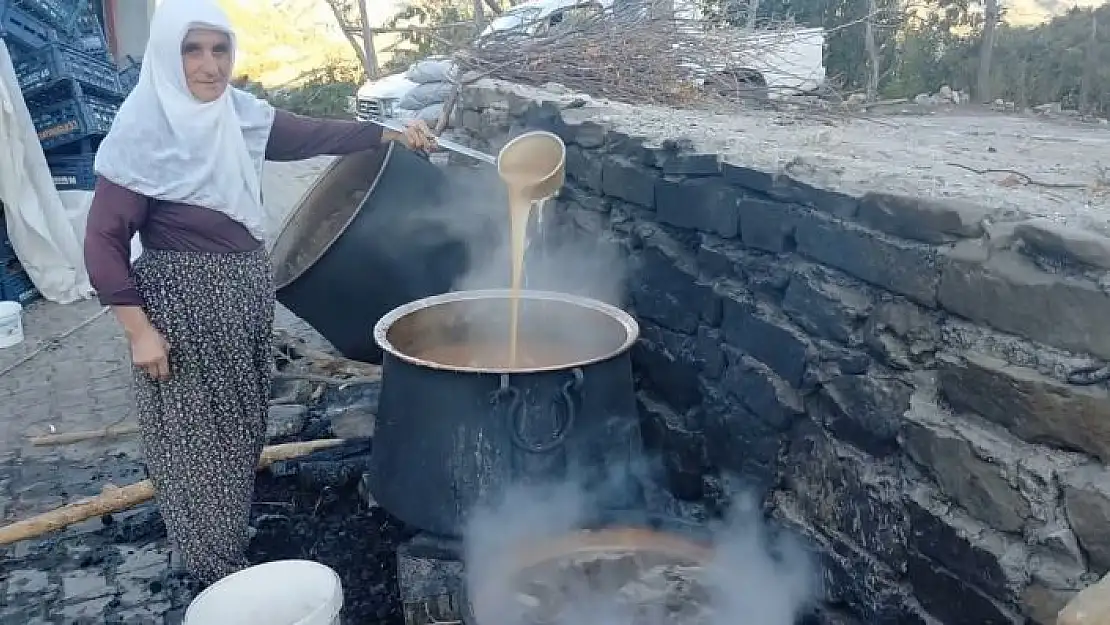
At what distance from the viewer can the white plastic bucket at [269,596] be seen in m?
2.66

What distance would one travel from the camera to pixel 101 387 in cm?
567

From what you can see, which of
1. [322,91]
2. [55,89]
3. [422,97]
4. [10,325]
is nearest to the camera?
[10,325]

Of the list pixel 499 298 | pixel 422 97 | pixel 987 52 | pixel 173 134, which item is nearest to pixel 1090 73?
pixel 987 52

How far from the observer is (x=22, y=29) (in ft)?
24.8

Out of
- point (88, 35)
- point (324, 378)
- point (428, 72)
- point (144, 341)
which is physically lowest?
point (324, 378)

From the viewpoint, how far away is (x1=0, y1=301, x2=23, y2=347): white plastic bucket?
6.35m

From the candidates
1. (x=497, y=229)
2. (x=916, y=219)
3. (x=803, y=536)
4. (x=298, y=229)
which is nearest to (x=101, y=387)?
(x=298, y=229)

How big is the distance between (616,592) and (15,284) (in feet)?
20.6

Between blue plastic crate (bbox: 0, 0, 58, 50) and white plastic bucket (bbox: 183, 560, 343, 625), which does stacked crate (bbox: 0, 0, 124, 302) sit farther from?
white plastic bucket (bbox: 183, 560, 343, 625)

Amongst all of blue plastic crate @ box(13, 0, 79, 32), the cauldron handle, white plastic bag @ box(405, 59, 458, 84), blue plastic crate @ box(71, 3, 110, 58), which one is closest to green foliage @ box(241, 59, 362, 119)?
white plastic bag @ box(405, 59, 458, 84)

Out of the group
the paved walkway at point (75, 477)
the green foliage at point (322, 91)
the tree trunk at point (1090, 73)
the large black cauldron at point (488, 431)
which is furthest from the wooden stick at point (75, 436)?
the green foliage at point (322, 91)

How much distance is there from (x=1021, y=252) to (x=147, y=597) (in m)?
3.20

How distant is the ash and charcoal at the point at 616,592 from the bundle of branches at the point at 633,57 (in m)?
3.49

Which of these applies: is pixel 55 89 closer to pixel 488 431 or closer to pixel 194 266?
pixel 194 266
